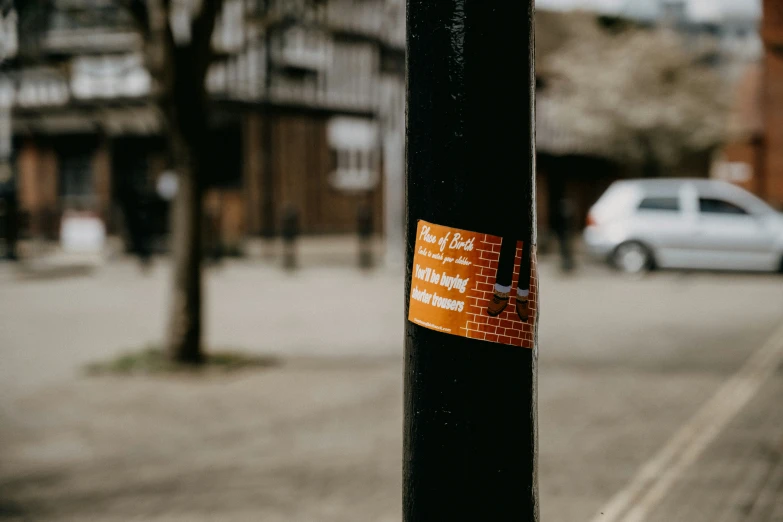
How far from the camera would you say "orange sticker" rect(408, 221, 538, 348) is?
1.81 meters

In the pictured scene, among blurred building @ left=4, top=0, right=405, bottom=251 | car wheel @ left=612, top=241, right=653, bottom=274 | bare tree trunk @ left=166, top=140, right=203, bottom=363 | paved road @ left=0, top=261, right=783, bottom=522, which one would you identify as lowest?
paved road @ left=0, top=261, right=783, bottom=522

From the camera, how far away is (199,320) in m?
7.46

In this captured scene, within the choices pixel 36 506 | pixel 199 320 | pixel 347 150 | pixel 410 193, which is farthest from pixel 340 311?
pixel 347 150

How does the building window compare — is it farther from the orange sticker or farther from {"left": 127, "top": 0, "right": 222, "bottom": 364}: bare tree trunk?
the orange sticker

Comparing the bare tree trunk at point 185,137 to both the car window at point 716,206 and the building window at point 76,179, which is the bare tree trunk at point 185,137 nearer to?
the car window at point 716,206

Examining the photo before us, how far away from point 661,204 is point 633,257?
1161mm

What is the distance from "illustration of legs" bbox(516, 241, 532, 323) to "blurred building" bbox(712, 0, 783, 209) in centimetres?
2381

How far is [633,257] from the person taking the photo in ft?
54.4

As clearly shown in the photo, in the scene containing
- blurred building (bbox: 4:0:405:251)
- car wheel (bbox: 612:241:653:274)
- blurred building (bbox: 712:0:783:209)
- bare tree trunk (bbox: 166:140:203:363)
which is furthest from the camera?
blurred building (bbox: 712:0:783:209)

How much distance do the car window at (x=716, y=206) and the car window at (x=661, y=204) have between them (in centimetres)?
44

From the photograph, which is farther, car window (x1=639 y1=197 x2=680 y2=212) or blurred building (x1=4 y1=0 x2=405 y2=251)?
blurred building (x1=4 y1=0 x2=405 y2=251)

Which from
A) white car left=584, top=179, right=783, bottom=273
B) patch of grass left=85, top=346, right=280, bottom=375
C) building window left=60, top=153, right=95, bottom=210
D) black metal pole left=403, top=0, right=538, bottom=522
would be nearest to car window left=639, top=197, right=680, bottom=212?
white car left=584, top=179, right=783, bottom=273

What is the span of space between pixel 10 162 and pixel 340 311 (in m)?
11.3

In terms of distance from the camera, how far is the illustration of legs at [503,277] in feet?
5.96
